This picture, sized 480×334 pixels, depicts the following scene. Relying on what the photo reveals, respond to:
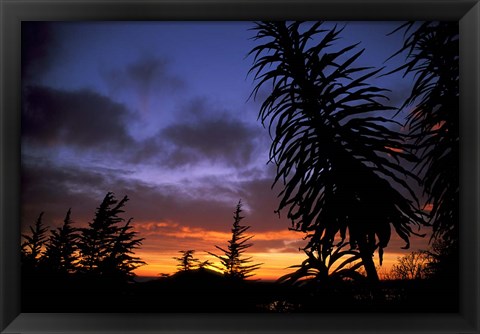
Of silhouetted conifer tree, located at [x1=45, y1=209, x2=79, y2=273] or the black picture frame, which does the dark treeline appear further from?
silhouetted conifer tree, located at [x1=45, y1=209, x2=79, y2=273]

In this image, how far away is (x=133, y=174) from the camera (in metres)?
2.40

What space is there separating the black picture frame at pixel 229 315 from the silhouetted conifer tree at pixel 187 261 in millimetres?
197

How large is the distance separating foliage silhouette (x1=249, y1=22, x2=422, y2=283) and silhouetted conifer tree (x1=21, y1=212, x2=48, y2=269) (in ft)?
3.28

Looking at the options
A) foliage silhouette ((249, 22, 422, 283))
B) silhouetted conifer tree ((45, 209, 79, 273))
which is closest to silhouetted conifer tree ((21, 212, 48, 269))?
silhouetted conifer tree ((45, 209, 79, 273))

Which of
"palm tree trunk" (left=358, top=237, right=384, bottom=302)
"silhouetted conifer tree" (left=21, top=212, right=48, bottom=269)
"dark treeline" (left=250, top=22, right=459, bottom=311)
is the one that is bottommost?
"palm tree trunk" (left=358, top=237, right=384, bottom=302)

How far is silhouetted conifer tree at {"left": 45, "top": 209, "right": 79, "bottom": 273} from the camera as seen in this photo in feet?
7.86

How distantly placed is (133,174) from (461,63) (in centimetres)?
144

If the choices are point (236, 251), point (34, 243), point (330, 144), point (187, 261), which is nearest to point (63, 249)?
point (34, 243)

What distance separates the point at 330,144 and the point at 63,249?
1.22 meters

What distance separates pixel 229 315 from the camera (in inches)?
92.5

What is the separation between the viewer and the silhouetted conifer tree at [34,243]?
238 centimetres

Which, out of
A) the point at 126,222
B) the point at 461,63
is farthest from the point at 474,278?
the point at 126,222

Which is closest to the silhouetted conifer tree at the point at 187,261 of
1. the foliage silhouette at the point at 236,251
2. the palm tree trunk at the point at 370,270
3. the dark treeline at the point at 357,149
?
the foliage silhouette at the point at 236,251

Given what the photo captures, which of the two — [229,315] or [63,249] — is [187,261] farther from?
[63,249]
